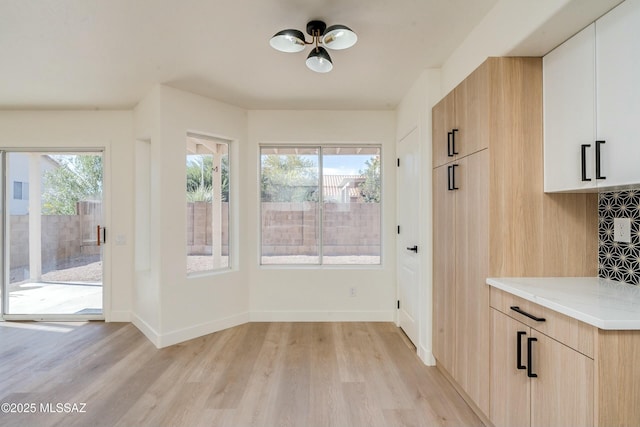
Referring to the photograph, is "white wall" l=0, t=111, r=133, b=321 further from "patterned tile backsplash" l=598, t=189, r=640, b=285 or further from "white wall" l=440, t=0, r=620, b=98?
"patterned tile backsplash" l=598, t=189, r=640, b=285

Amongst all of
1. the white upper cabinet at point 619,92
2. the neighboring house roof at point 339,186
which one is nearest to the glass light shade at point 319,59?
the white upper cabinet at point 619,92

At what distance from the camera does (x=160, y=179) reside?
2910 mm

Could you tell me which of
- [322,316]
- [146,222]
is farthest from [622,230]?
[146,222]

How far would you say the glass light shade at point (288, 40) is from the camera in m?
1.86

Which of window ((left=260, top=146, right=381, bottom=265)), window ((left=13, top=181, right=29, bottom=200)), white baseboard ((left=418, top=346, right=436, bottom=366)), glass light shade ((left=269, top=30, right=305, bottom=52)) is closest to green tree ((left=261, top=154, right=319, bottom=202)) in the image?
window ((left=260, top=146, right=381, bottom=265))

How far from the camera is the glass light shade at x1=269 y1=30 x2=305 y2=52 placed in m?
1.86

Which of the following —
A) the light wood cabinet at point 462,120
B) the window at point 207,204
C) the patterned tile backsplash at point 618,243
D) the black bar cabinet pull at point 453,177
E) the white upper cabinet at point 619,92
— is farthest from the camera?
the window at point 207,204

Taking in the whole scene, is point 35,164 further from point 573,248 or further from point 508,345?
point 573,248

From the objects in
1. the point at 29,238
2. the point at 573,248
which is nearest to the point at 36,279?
the point at 29,238

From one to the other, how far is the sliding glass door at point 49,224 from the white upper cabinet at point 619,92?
4.57 m

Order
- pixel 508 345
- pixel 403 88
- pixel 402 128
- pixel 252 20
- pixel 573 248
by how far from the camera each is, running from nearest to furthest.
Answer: pixel 508 345 → pixel 573 248 → pixel 252 20 → pixel 403 88 → pixel 402 128

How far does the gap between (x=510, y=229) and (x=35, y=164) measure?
5062mm

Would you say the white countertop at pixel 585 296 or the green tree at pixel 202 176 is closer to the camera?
the white countertop at pixel 585 296

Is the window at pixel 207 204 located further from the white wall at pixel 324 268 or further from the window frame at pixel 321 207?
the window frame at pixel 321 207
